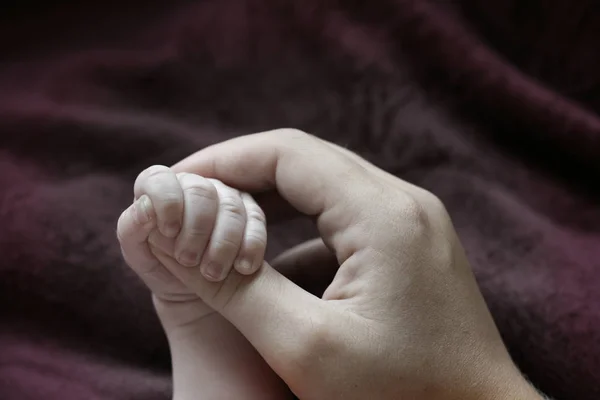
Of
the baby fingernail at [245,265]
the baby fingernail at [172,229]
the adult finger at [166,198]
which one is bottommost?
the baby fingernail at [245,265]

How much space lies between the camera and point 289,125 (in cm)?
110

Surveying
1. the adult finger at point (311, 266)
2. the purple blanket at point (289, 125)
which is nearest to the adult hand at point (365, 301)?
the adult finger at point (311, 266)

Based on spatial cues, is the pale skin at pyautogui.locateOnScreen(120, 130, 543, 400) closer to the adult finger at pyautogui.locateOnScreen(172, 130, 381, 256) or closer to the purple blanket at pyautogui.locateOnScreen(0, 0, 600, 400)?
the adult finger at pyautogui.locateOnScreen(172, 130, 381, 256)

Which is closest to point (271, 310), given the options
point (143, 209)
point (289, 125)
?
point (143, 209)

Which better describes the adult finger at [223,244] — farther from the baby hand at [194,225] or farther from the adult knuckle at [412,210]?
the adult knuckle at [412,210]

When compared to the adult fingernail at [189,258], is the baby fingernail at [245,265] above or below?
above

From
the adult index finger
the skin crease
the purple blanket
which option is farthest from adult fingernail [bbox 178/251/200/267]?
the purple blanket

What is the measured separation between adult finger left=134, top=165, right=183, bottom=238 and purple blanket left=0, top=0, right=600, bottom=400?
0.32 m

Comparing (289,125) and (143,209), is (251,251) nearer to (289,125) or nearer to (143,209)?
(143,209)

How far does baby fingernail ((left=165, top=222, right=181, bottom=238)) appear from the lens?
655 mm

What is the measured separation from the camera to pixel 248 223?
2.30 ft

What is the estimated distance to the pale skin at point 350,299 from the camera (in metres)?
0.65

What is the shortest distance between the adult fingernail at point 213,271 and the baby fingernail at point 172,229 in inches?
1.7

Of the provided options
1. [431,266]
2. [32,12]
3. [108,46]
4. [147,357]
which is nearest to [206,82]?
[108,46]
